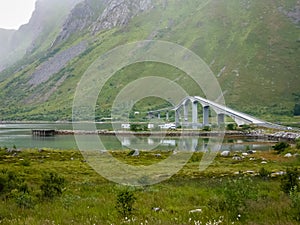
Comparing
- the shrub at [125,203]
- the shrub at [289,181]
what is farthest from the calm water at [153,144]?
the shrub at [125,203]

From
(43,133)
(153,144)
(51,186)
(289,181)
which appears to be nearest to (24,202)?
(51,186)

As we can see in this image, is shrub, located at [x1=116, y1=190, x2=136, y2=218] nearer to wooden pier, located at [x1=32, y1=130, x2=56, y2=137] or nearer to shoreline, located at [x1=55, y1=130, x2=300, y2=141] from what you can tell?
shoreline, located at [x1=55, y1=130, x2=300, y2=141]

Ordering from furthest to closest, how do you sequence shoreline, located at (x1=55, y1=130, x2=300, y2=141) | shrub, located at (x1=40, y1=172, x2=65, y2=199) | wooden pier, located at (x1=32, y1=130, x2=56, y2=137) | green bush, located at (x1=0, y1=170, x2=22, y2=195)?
wooden pier, located at (x1=32, y1=130, x2=56, y2=137) < shoreline, located at (x1=55, y1=130, x2=300, y2=141) < green bush, located at (x1=0, y1=170, x2=22, y2=195) < shrub, located at (x1=40, y1=172, x2=65, y2=199)

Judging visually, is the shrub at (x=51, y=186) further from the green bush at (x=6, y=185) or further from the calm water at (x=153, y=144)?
the calm water at (x=153, y=144)

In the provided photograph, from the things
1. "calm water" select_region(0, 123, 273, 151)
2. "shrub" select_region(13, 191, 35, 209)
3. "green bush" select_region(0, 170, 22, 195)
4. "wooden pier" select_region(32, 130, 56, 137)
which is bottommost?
"calm water" select_region(0, 123, 273, 151)

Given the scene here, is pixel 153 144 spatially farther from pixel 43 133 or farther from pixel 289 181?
pixel 289 181

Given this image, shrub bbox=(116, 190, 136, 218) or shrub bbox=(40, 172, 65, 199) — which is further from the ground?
shrub bbox=(116, 190, 136, 218)

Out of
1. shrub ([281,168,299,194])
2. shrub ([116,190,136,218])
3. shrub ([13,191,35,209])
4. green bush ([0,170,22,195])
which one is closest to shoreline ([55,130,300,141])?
shrub ([281,168,299,194])

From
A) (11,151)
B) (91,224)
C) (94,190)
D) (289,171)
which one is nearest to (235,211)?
(91,224)
